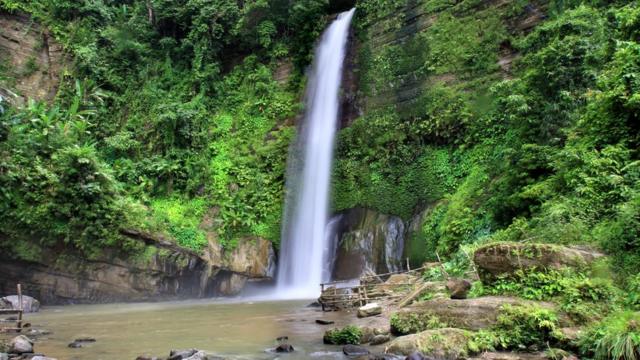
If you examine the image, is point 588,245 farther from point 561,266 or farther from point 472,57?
point 472,57

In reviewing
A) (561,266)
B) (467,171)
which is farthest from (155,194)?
(561,266)

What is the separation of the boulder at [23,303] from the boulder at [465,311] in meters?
13.5

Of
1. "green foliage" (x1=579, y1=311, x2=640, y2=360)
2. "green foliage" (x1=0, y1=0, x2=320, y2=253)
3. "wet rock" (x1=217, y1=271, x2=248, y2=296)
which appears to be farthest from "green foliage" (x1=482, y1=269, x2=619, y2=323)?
"green foliage" (x1=0, y1=0, x2=320, y2=253)

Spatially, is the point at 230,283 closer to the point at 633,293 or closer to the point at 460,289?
the point at 460,289

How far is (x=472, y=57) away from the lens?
67.4 feet

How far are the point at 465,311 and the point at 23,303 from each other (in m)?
15.4

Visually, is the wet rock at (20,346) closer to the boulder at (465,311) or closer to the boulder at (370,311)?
the boulder at (370,311)

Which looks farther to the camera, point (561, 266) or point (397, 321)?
point (397, 321)

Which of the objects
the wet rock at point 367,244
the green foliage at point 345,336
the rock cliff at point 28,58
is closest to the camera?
the green foliage at point 345,336

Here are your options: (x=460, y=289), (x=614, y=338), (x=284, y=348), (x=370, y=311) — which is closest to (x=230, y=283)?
(x=370, y=311)

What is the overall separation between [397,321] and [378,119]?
13.3 m

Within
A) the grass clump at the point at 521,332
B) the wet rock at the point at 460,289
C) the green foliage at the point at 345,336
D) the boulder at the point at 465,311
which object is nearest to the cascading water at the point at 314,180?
the green foliage at the point at 345,336

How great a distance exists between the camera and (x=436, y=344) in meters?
7.86

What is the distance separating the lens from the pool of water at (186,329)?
9.42 m
